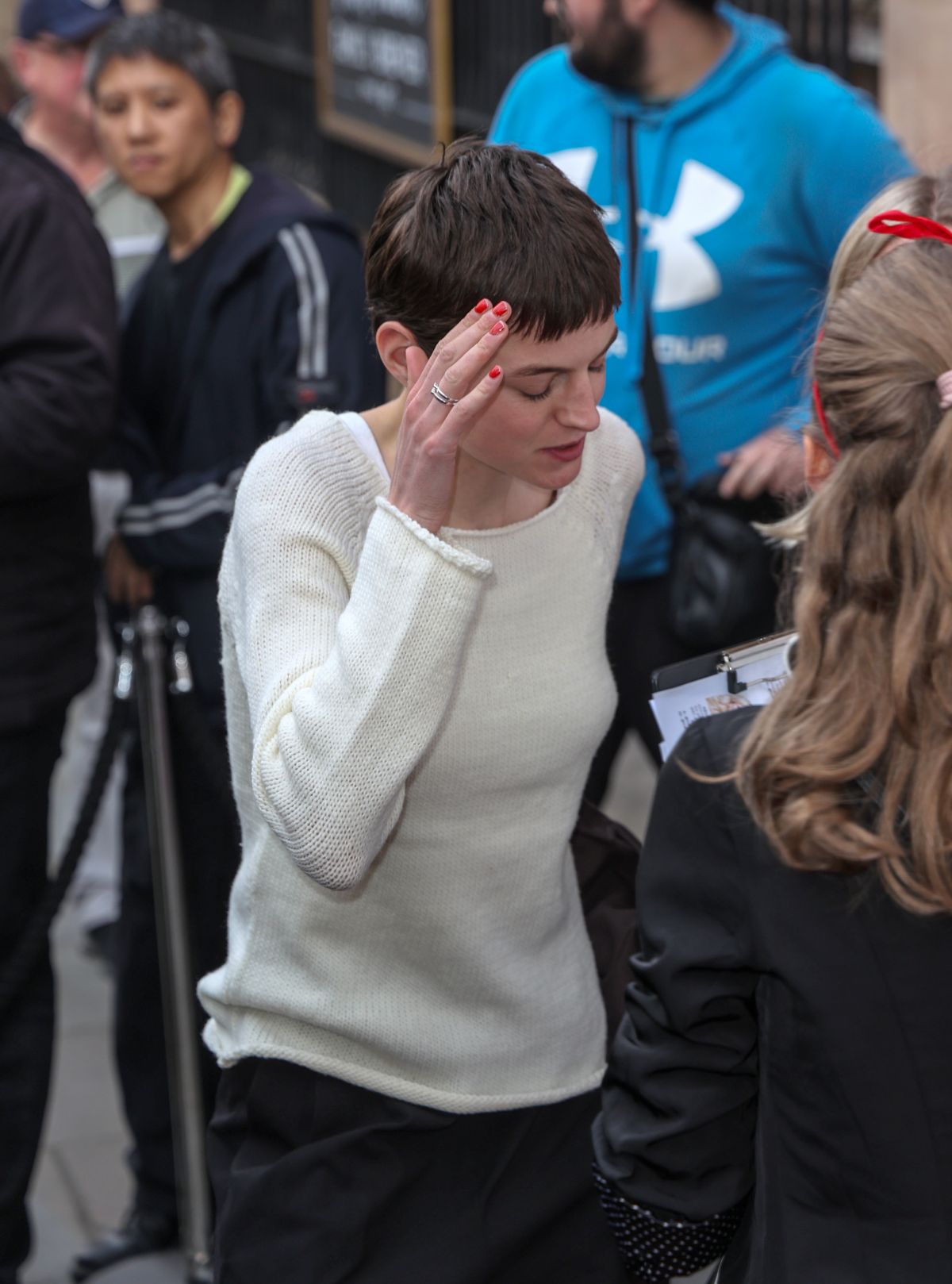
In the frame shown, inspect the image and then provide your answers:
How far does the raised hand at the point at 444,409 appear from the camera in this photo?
175cm

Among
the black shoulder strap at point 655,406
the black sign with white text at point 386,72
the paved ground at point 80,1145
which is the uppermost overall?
the black shoulder strap at point 655,406

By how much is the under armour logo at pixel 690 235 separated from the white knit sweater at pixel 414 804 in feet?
4.01

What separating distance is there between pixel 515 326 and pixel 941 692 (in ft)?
1.93

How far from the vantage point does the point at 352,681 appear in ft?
5.84

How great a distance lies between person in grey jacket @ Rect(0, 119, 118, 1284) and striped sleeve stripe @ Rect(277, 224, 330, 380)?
36 cm

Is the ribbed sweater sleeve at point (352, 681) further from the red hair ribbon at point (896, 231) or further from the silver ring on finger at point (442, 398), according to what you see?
the red hair ribbon at point (896, 231)

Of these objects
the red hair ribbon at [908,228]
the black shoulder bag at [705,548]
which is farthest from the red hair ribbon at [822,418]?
the black shoulder bag at [705,548]

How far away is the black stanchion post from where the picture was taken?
334 cm

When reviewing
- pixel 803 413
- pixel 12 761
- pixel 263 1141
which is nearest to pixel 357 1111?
pixel 263 1141

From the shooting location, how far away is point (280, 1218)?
200 cm

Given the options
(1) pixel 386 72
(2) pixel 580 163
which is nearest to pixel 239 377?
(2) pixel 580 163

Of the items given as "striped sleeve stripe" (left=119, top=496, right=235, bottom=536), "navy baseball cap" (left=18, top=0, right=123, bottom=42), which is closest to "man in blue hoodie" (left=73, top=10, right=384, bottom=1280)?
"striped sleeve stripe" (left=119, top=496, right=235, bottom=536)

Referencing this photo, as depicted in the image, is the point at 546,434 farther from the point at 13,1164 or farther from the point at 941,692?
the point at 13,1164

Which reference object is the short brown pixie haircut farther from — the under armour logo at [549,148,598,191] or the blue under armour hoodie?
the under armour logo at [549,148,598,191]
